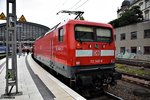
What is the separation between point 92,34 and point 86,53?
0.97m

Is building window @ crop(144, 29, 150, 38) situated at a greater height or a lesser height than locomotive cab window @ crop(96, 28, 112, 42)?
greater

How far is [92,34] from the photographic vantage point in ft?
30.6

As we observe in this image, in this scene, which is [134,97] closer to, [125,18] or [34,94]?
[34,94]

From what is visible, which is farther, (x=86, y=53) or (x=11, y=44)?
(x=86, y=53)

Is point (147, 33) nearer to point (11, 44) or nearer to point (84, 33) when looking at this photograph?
point (84, 33)

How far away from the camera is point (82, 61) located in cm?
874

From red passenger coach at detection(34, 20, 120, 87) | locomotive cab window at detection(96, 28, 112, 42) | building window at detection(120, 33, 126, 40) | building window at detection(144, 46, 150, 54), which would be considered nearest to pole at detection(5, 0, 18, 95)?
red passenger coach at detection(34, 20, 120, 87)

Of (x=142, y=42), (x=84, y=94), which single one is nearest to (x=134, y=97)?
(x=84, y=94)

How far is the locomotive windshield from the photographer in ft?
29.3

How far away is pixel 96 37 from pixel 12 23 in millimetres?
3670

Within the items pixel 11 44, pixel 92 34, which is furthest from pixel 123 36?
pixel 11 44

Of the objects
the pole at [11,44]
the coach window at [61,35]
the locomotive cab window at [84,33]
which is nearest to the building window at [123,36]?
the coach window at [61,35]

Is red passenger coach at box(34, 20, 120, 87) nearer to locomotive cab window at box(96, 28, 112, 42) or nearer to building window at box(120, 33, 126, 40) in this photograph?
locomotive cab window at box(96, 28, 112, 42)

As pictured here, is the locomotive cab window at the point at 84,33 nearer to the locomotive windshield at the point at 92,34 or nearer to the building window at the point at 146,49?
the locomotive windshield at the point at 92,34
